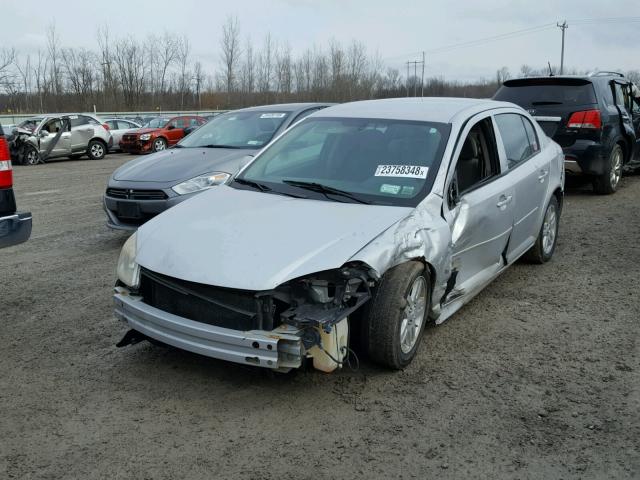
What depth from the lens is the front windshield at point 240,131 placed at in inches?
310

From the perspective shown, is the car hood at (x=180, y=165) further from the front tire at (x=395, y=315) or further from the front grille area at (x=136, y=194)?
the front tire at (x=395, y=315)

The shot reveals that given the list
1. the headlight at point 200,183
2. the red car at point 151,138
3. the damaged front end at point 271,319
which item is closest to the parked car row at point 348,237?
the damaged front end at point 271,319

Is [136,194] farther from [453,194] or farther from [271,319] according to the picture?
[271,319]

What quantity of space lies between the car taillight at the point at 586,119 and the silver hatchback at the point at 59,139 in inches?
653

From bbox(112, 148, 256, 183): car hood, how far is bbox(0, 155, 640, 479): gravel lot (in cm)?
190

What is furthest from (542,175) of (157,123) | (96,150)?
(157,123)

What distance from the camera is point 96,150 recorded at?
22.0 meters

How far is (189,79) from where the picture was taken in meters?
69.9

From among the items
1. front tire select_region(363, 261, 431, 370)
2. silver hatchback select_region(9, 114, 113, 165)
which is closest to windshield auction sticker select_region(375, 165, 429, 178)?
front tire select_region(363, 261, 431, 370)

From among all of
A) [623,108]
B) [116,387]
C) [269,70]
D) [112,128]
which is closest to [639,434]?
[116,387]

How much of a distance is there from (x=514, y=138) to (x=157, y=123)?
22.3m

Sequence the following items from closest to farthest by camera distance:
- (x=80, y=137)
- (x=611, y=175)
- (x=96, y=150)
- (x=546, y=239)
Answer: (x=546, y=239) < (x=611, y=175) < (x=80, y=137) < (x=96, y=150)

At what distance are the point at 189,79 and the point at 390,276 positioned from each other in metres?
70.1

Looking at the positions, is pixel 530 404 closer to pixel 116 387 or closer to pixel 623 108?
pixel 116 387
